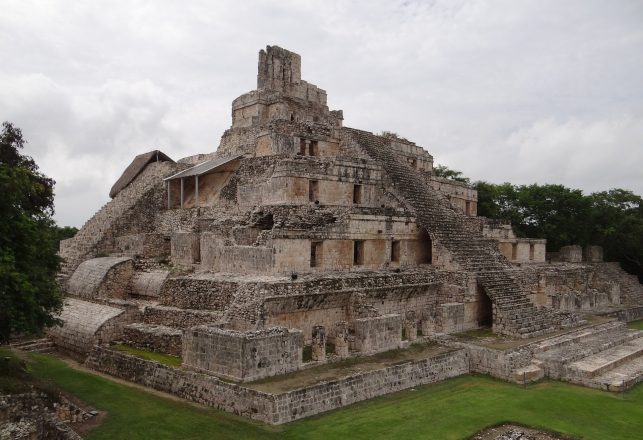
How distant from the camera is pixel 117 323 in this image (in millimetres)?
16391

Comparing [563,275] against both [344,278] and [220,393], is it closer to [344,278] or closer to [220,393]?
[344,278]

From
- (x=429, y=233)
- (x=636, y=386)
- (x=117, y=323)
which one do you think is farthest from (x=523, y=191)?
(x=117, y=323)

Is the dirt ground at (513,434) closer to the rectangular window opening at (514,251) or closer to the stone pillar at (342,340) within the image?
the stone pillar at (342,340)

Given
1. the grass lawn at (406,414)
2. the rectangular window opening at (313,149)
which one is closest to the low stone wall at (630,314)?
the grass lawn at (406,414)

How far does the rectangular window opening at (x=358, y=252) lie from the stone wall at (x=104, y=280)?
765cm

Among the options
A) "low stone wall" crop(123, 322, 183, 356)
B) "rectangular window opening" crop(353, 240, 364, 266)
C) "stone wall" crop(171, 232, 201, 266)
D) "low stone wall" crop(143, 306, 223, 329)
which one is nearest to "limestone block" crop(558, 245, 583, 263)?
"rectangular window opening" crop(353, 240, 364, 266)

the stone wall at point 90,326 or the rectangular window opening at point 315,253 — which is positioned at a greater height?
the rectangular window opening at point 315,253

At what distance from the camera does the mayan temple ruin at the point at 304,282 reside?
525 inches

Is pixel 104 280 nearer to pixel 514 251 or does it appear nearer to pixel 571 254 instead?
pixel 514 251

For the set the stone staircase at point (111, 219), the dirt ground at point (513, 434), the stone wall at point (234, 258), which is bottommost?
the dirt ground at point (513, 434)

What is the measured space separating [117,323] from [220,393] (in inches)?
224

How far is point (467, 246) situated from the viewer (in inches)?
837

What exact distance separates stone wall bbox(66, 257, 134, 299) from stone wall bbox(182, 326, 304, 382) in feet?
22.8

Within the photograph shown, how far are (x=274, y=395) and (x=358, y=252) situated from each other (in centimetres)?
830
